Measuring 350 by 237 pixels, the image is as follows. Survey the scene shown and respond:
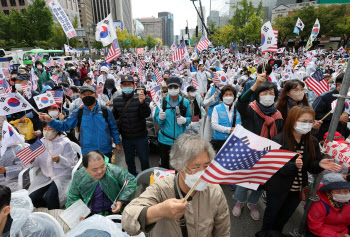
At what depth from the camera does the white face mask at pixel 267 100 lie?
2767 millimetres

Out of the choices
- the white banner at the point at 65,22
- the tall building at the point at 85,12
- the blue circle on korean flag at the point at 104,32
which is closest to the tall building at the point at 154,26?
the tall building at the point at 85,12

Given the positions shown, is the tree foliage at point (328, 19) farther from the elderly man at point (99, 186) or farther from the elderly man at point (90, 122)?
the elderly man at point (99, 186)

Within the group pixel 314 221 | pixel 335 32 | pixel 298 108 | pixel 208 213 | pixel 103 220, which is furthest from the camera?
pixel 335 32

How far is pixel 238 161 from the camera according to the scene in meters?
1.31

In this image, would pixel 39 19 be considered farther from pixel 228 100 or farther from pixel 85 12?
pixel 85 12

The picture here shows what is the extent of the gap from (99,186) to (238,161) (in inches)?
73.5

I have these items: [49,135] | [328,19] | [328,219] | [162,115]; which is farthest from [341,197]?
[328,19]

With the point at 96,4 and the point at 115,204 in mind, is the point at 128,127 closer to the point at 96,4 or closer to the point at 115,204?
the point at 115,204

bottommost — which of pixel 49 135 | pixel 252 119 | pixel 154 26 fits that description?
pixel 49 135

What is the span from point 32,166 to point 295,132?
3.71 m

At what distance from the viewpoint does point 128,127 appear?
389cm

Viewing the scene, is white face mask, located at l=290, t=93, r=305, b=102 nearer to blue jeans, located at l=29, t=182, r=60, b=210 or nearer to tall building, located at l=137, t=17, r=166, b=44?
blue jeans, located at l=29, t=182, r=60, b=210

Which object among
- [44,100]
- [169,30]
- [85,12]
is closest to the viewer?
[44,100]

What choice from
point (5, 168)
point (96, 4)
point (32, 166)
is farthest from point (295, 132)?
point (96, 4)
